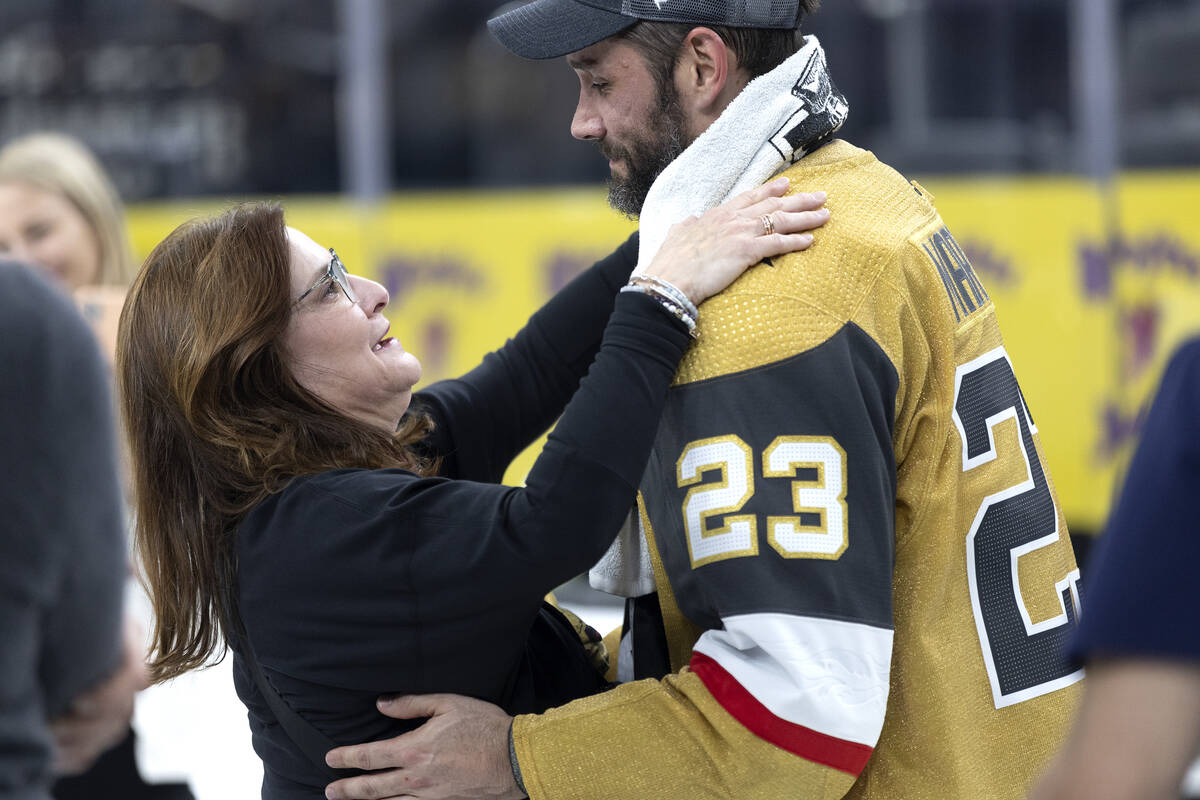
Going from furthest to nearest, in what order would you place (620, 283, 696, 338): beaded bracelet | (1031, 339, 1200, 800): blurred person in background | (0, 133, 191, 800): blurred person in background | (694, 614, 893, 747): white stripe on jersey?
1. (0, 133, 191, 800): blurred person in background
2. (620, 283, 696, 338): beaded bracelet
3. (694, 614, 893, 747): white stripe on jersey
4. (1031, 339, 1200, 800): blurred person in background

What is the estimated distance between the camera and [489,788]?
1.68 metres

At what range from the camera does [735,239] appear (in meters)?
1.68

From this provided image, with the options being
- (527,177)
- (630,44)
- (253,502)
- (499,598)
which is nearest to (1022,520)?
(499,598)

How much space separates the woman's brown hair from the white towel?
0.48 metres

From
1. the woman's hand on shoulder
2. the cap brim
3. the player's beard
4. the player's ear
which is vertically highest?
the cap brim

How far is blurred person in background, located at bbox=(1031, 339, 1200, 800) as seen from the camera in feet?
3.17

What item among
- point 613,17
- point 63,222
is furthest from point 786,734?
point 63,222

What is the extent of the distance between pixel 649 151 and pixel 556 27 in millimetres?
218

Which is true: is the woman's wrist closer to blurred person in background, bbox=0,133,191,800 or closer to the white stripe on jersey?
the white stripe on jersey

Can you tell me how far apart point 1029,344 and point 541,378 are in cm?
360

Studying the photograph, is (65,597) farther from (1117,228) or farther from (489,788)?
(1117,228)

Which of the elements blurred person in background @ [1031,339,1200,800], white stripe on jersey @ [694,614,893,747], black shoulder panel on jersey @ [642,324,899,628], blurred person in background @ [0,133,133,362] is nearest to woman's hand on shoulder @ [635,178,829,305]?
black shoulder panel on jersey @ [642,324,899,628]

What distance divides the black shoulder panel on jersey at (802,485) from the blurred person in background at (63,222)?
2.51 m

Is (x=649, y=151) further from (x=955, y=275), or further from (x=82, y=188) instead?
(x=82, y=188)
